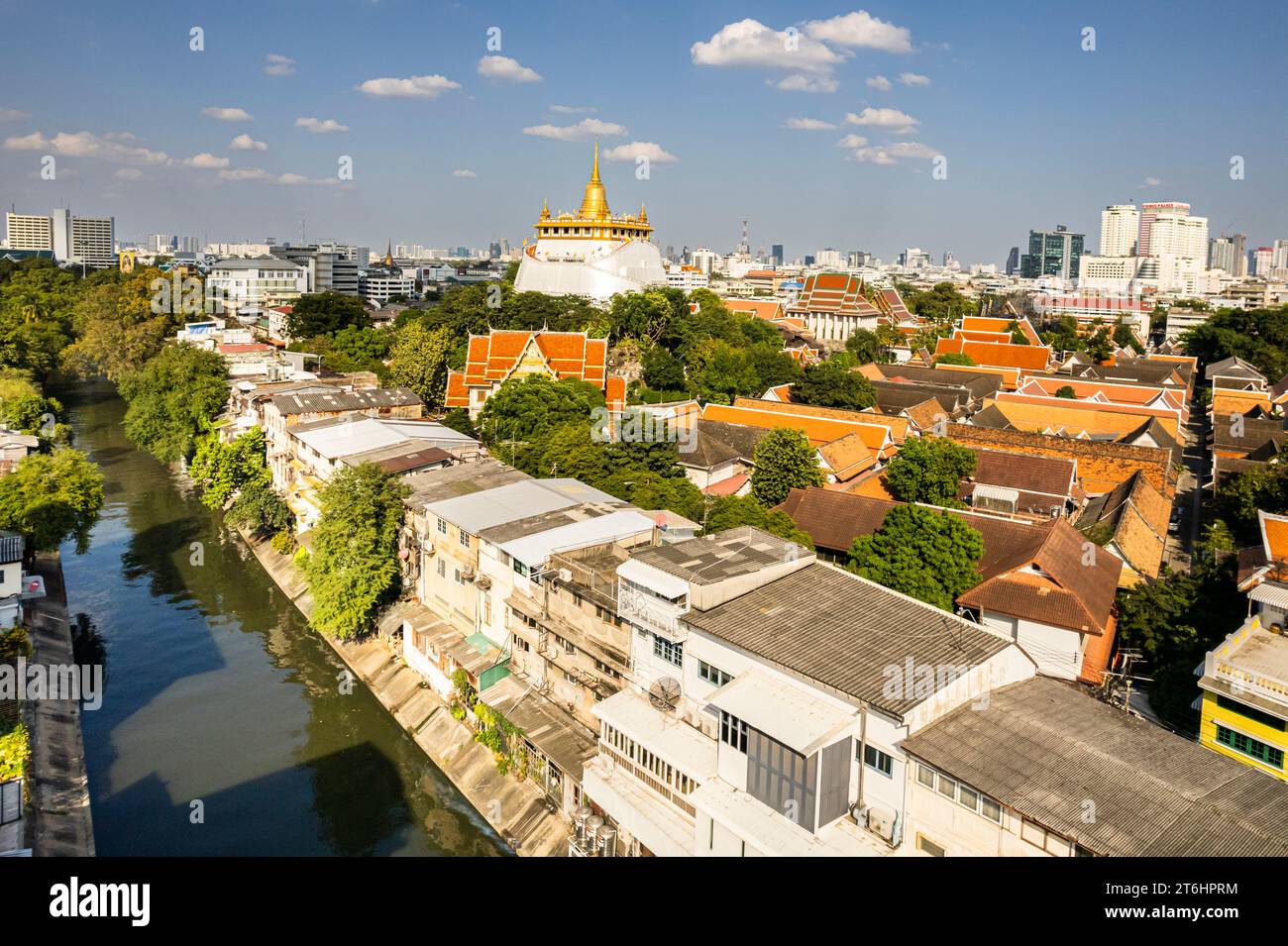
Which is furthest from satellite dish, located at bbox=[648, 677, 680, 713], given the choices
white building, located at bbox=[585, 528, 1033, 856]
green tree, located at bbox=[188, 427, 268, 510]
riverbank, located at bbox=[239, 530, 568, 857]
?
green tree, located at bbox=[188, 427, 268, 510]

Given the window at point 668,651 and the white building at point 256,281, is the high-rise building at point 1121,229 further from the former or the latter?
the window at point 668,651

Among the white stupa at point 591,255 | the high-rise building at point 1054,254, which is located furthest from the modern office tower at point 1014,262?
the white stupa at point 591,255

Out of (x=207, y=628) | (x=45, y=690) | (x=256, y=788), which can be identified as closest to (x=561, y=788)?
(x=256, y=788)

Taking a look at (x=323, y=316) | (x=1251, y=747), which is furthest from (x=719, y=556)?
(x=323, y=316)

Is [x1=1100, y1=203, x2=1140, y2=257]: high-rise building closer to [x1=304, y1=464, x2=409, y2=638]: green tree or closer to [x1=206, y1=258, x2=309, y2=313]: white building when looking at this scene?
[x1=206, y1=258, x2=309, y2=313]: white building

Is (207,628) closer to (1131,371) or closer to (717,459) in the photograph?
(717,459)
